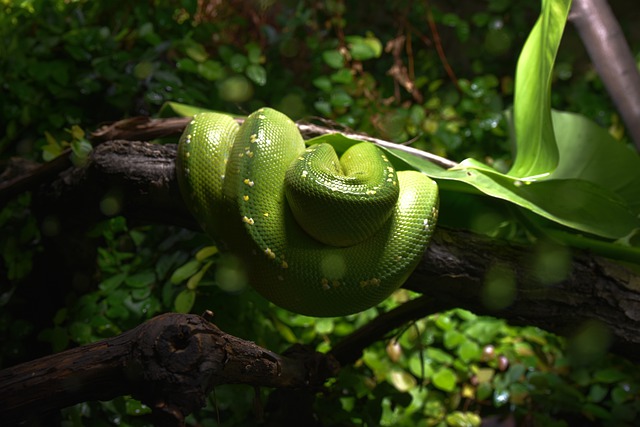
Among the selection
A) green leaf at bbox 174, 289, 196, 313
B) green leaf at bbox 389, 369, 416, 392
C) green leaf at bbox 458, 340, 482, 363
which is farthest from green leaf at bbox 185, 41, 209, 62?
green leaf at bbox 458, 340, 482, 363

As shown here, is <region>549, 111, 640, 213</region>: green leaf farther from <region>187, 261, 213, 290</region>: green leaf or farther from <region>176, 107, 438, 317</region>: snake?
<region>187, 261, 213, 290</region>: green leaf

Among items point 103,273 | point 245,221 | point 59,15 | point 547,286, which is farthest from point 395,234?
point 59,15

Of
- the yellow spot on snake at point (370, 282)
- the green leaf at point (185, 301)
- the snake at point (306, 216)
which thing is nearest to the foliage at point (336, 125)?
the green leaf at point (185, 301)

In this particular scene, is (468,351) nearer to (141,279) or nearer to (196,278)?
(196,278)

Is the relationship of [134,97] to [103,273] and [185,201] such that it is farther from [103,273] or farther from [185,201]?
[185,201]

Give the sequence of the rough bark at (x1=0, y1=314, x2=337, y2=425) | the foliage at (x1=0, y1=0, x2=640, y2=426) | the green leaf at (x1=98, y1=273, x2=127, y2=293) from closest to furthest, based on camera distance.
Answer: the rough bark at (x1=0, y1=314, x2=337, y2=425) < the foliage at (x1=0, y1=0, x2=640, y2=426) < the green leaf at (x1=98, y1=273, x2=127, y2=293)

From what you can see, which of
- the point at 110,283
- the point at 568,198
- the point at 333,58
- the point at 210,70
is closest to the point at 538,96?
the point at 568,198
